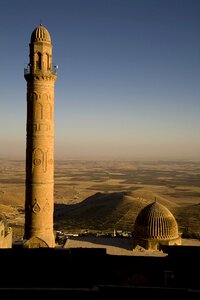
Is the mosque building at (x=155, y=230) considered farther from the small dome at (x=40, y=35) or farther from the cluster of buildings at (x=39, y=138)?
the small dome at (x=40, y=35)

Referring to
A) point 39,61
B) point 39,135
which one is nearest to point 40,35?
point 39,61

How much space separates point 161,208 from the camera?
27078 millimetres

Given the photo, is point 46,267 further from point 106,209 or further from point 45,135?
point 106,209

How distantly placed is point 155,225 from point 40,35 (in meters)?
16.2

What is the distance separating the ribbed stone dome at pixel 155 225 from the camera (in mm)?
25766

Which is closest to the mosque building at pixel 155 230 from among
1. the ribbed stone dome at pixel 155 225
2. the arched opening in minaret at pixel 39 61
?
the ribbed stone dome at pixel 155 225

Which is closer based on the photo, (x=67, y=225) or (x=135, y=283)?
(x=135, y=283)

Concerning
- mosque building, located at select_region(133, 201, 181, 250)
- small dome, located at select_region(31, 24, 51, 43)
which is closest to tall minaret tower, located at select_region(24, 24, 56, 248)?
small dome, located at select_region(31, 24, 51, 43)

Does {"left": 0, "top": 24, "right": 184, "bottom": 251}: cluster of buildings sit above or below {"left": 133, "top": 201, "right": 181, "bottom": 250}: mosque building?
above

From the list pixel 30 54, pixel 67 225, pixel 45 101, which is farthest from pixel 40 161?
pixel 67 225

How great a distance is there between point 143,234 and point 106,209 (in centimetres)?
3490

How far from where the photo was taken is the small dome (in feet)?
79.6

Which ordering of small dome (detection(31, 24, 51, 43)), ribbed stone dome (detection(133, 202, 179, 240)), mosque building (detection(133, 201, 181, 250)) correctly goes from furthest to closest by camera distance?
ribbed stone dome (detection(133, 202, 179, 240)), mosque building (detection(133, 201, 181, 250)), small dome (detection(31, 24, 51, 43))

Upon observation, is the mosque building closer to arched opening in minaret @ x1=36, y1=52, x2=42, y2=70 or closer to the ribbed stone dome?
the ribbed stone dome
